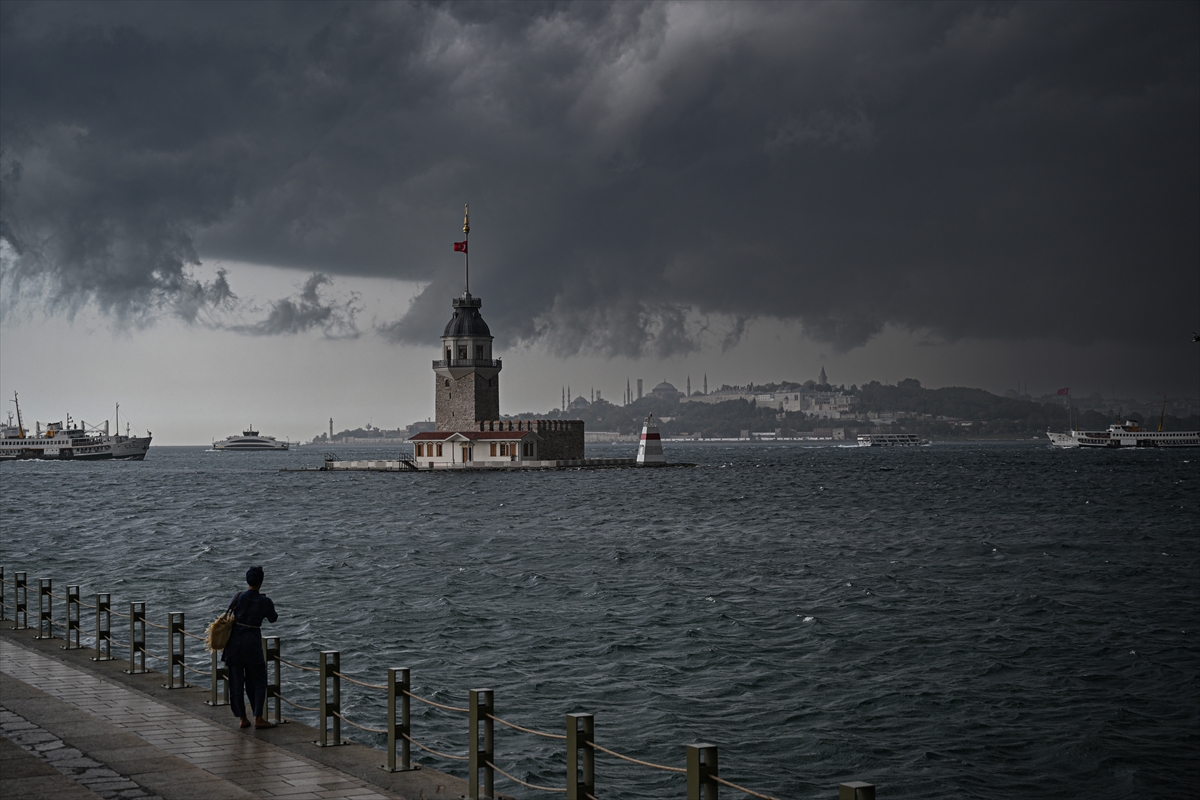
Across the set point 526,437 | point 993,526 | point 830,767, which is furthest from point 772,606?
point 526,437

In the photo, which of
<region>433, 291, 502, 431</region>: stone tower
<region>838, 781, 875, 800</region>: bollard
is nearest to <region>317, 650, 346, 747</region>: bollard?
<region>838, 781, 875, 800</region>: bollard

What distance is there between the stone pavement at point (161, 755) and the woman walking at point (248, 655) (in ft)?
0.88

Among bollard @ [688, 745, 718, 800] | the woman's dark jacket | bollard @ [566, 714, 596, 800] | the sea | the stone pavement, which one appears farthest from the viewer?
the sea

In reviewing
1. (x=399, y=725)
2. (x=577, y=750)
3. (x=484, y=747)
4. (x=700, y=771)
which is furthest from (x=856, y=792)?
(x=399, y=725)

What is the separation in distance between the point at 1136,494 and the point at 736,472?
58.0m

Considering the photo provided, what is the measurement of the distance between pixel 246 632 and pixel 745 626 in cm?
1840

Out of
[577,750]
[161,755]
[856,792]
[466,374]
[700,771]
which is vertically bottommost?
[161,755]

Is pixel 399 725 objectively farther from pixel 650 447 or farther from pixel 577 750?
pixel 650 447

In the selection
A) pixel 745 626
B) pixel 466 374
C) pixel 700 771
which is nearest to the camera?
pixel 700 771

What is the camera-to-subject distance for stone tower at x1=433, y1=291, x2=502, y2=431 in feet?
412

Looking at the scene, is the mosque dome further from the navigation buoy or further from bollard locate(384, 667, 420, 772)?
bollard locate(384, 667, 420, 772)

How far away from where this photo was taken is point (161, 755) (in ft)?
37.3

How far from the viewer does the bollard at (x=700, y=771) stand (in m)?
8.16

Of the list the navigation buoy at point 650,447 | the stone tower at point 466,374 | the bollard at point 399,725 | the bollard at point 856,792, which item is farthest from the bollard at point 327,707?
the navigation buoy at point 650,447
